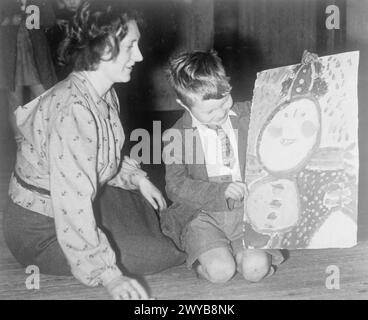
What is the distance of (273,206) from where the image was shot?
40.6 inches

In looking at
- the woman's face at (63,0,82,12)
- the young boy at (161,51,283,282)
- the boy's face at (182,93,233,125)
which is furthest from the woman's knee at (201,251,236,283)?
the woman's face at (63,0,82,12)

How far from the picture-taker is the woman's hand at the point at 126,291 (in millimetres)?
897

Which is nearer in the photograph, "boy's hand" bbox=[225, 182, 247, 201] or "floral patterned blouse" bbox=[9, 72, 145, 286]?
"floral patterned blouse" bbox=[9, 72, 145, 286]

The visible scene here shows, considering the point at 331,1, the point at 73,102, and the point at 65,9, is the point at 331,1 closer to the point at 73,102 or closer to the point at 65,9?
the point at 65,9

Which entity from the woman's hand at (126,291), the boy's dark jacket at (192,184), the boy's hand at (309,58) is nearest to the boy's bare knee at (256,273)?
the boy's dark jacket at (192,184)

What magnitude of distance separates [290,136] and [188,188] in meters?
0.21

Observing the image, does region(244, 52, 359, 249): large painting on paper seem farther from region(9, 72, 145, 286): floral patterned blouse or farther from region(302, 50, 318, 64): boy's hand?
region(9, 72, 145, 286): floral patterned blouse

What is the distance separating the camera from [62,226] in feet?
3.06

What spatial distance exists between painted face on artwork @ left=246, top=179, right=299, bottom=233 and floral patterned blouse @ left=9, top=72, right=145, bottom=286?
10.4 inches

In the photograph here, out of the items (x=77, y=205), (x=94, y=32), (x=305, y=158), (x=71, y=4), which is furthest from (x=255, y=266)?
(x=71, y=4)

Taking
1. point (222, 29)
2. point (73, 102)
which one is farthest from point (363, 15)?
point (73, 102)

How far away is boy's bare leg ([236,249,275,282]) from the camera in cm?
105

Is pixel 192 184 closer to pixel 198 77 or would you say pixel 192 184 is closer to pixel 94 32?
pixel 198 77

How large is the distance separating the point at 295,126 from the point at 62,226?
1.43ft
